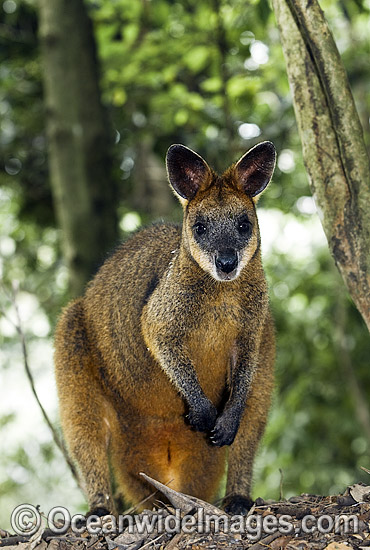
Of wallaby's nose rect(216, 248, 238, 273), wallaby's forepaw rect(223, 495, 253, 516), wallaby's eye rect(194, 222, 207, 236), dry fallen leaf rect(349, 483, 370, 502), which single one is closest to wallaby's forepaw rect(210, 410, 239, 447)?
wallaby's forepaw rect(223, 495, 253, 516)

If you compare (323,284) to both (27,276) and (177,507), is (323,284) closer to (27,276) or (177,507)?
(27,276)

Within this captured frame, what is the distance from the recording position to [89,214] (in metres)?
7.24

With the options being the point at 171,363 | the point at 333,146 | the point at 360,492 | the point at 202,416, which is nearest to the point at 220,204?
the point at 333,146

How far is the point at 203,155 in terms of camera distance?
9641mm

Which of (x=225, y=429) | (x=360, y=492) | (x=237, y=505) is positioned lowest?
(x=237, y=505)

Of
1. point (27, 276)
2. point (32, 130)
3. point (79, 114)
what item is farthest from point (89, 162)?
point (27, 276)

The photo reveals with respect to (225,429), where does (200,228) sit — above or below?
above

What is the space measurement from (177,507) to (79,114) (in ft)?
15.3

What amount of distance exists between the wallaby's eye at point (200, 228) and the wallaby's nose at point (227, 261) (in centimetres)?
24

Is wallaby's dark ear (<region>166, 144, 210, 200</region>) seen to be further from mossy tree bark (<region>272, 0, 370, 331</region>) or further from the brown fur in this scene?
mossy tree bark (<region>272, 0, 370, 331</region>)

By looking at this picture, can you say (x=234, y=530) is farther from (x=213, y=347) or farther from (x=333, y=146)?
(x=333, y=146)

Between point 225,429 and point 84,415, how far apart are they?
1.04 m

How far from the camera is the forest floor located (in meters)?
3.62

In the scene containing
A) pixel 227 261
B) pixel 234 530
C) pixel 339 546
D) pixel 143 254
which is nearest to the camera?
pixel 339 546
